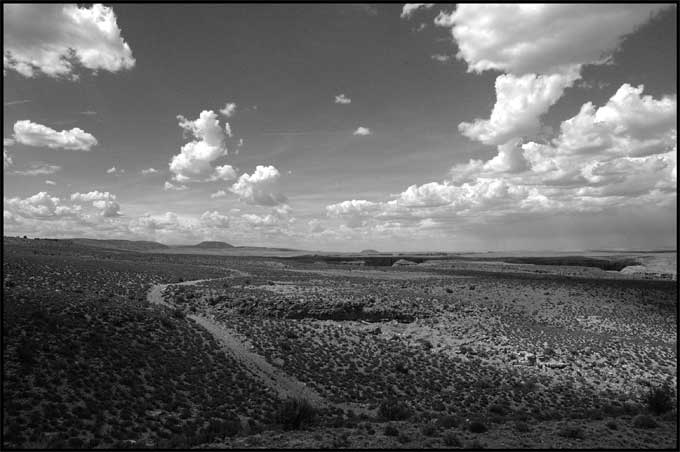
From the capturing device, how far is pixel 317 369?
27.2 meters

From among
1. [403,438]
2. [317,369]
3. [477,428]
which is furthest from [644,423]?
[317,369]

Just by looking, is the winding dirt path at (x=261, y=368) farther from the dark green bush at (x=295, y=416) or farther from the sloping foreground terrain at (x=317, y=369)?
the dark green bush at (x=295, y=416)

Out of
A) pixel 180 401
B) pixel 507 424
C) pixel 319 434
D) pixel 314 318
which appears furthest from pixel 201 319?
pixel 507 424

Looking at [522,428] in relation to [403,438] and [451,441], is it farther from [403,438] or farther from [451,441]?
[403,438]

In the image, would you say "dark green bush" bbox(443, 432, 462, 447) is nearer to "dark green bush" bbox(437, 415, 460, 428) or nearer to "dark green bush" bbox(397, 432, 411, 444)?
"dark green bush" bbox(397, 432, 411, 444)

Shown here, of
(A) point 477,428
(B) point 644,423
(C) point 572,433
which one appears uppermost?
(C) point 572,433

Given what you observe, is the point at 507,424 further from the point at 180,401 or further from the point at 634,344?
the point at 634,344

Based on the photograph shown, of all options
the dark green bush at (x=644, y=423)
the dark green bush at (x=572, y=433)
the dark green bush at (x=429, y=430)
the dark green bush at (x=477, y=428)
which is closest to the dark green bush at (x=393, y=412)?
the dark green bush at (x=429, y=430)

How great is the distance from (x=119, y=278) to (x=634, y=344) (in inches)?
2247

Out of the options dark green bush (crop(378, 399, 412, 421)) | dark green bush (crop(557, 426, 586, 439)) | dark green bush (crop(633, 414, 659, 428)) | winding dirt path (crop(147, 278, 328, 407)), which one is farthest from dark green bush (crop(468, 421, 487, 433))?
winding dirt path (crop(147, 278, 328, 407))

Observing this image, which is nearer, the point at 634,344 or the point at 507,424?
the point at 507,424

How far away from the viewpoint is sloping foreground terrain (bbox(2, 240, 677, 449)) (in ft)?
52.6

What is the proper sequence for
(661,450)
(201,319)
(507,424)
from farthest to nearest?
1. (201,319)
2. (507,424)
3. (661,450)

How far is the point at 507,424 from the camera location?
1898 cm
